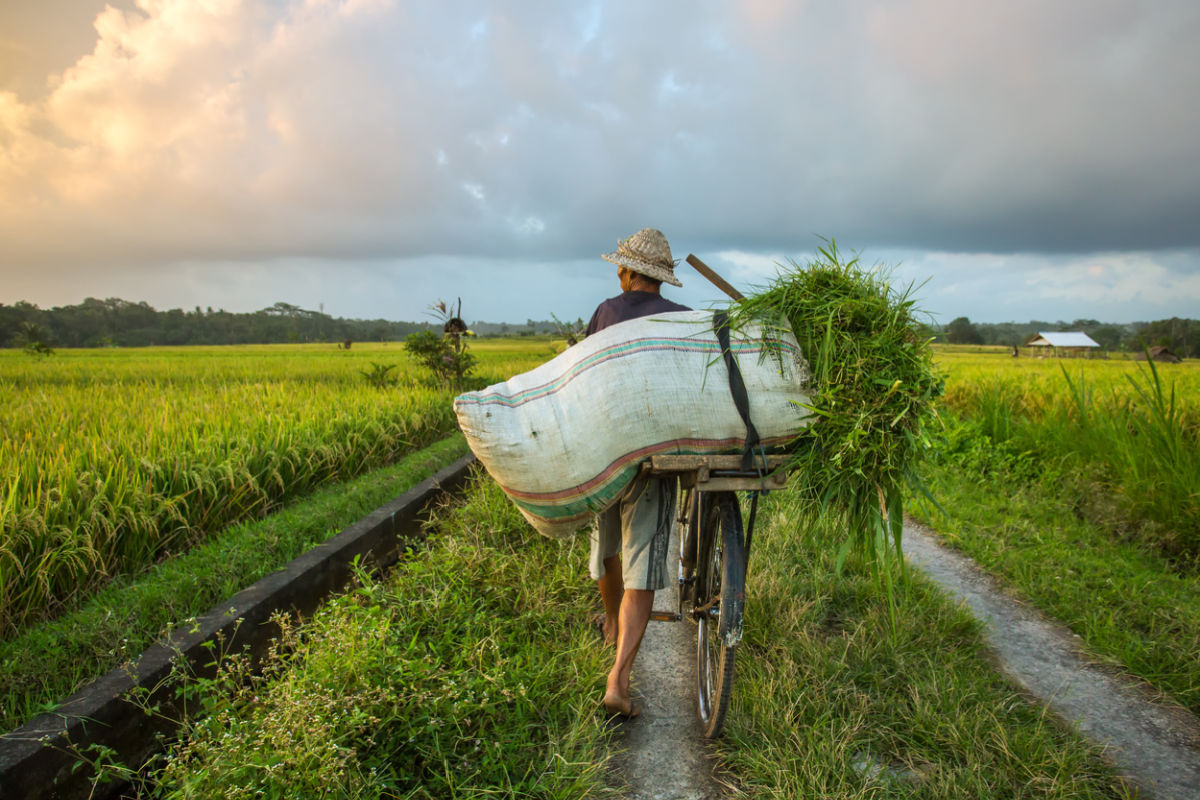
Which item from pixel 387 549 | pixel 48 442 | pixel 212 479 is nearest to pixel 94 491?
pixel 212 479

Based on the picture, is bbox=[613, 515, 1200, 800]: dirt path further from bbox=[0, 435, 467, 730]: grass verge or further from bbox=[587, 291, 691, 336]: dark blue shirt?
bbox=[0, 435, 467, 730]: grass verge

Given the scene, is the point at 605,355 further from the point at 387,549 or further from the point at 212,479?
the point at 212,479

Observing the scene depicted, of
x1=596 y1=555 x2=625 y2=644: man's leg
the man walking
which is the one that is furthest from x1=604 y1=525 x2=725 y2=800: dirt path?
x1=596 y1=555 x2=625 y2=644: man's leg

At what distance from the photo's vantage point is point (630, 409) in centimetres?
224

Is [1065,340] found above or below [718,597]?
above

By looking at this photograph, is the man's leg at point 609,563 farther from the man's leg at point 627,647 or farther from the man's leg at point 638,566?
the man's leg at point 627,647

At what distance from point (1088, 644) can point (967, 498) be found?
260 cm

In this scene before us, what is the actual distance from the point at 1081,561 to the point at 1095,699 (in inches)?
65.1

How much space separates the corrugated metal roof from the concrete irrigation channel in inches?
2386

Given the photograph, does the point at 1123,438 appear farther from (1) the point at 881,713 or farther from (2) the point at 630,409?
(2) the point at 630,409

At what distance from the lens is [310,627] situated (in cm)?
292

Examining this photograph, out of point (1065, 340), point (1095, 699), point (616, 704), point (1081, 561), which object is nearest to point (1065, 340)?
point (1065, 340)

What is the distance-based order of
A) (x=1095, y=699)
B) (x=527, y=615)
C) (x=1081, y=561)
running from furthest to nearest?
(x=1081, y=561) → (x=527, y=615) → (x=1095, y=699)

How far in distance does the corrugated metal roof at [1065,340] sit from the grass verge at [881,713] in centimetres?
5879
